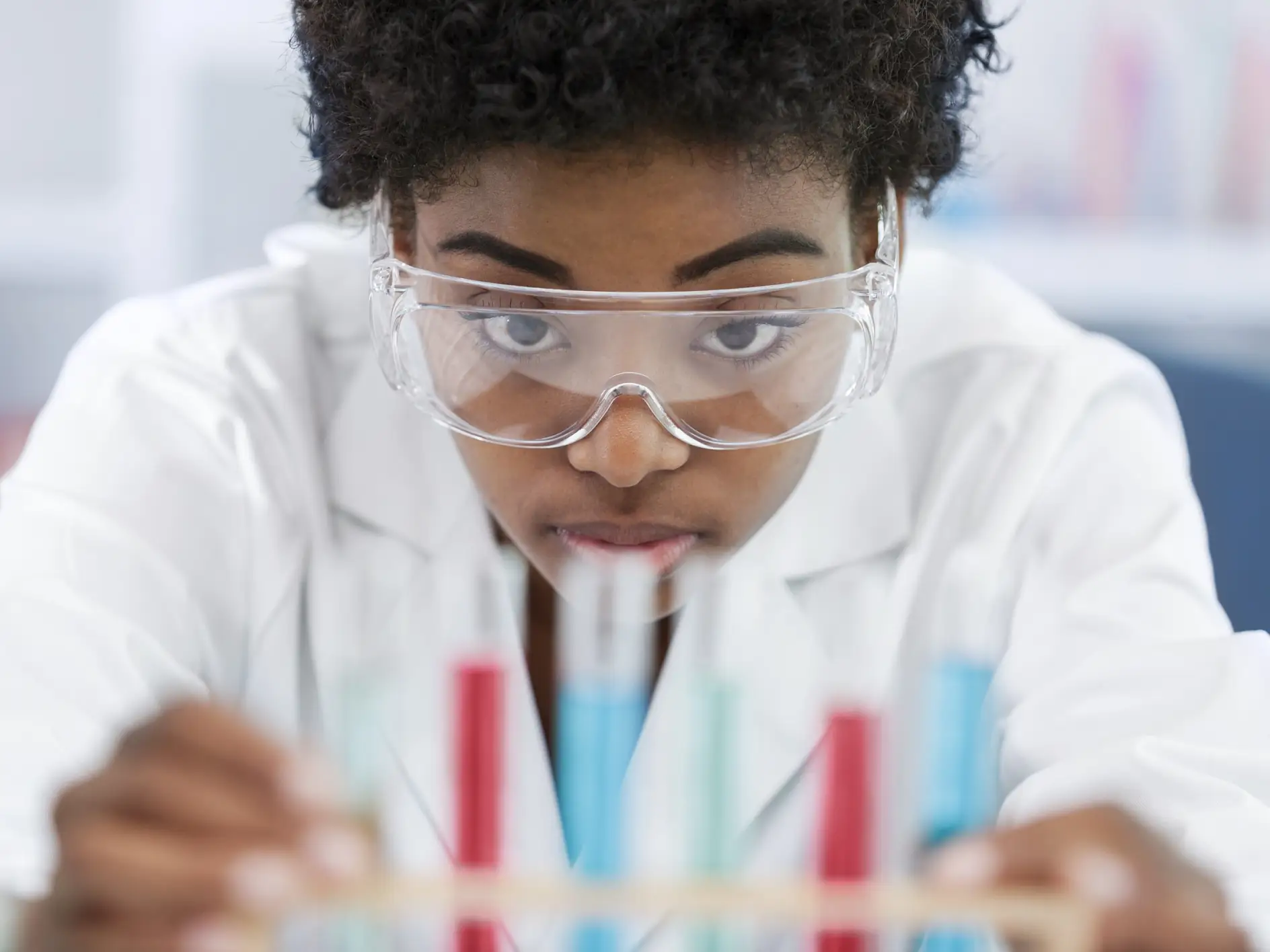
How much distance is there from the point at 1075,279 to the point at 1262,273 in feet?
1.03

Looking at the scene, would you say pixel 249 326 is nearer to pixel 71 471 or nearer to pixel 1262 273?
pixel 71 471

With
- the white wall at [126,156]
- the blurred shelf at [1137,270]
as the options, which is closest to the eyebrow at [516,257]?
the white wall at [126,156]

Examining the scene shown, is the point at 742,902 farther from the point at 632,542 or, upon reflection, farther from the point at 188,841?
the point at 632,542

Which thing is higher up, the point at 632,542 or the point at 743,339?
the point at 743,339

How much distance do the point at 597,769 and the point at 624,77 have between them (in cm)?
40

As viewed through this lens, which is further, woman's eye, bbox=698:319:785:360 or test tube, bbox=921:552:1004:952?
woman's eye, bbox=698:319:785:360

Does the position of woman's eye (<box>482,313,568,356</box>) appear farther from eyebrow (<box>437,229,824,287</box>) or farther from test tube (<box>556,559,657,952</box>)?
test tube (<box>556,559,657,952</box>)

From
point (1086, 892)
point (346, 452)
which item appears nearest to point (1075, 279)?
point (346, 452)

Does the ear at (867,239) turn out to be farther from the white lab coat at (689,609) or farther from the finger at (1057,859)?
the finger at (1057,859)

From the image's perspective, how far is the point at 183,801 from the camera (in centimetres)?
56

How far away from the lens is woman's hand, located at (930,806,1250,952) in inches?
21.2

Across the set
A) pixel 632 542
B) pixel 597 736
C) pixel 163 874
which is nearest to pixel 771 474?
pixel 632 542

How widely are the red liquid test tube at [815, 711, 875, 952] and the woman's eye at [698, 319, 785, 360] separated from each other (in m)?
0.39

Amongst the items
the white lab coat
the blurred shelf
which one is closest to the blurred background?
the blurred shelf
